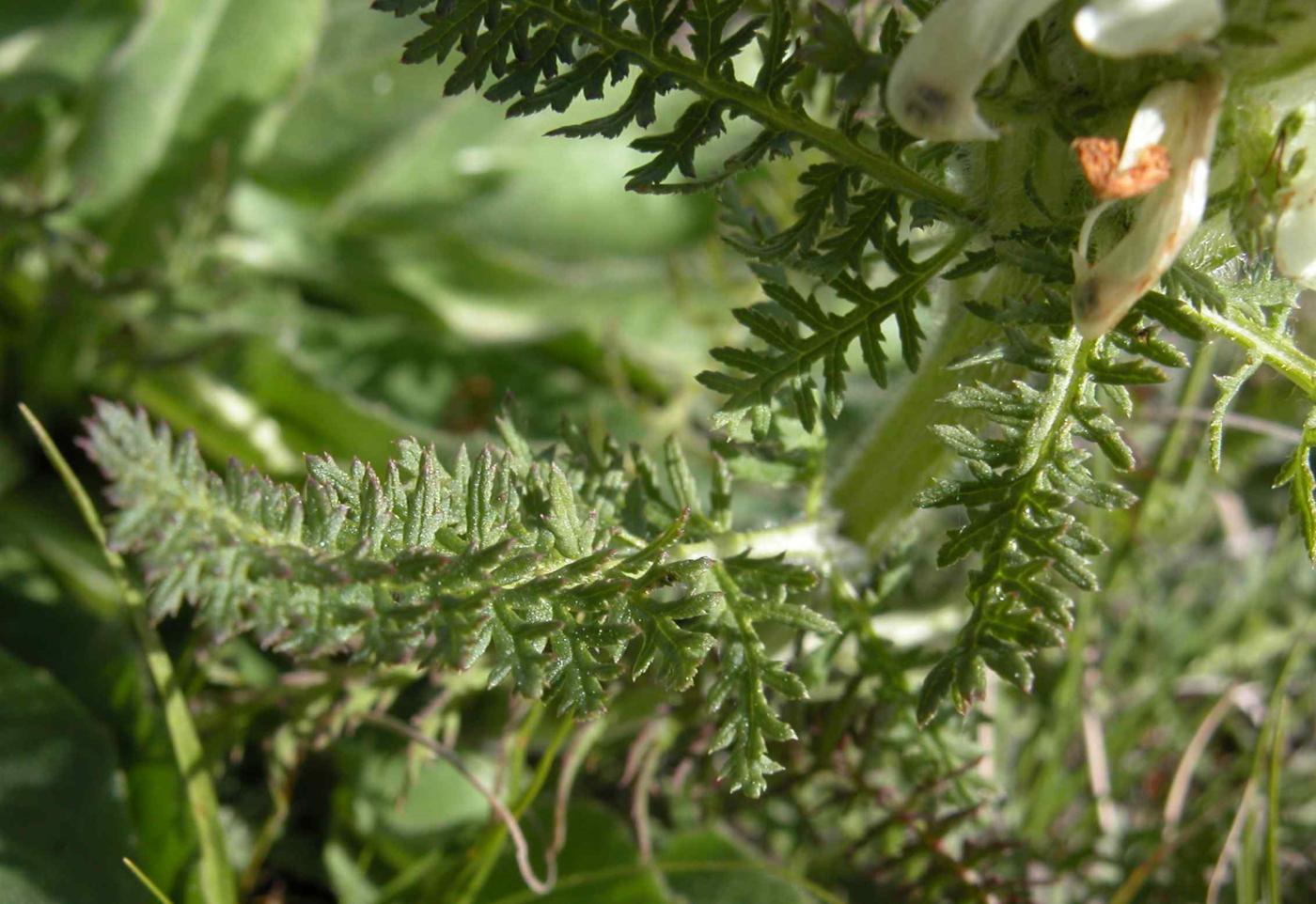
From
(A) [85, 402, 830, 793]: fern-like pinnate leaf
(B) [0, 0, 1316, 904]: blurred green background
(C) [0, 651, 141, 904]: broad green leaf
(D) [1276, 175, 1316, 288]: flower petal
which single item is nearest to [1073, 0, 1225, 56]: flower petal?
(D) [1276, 175, 1316, 288]: flower petal

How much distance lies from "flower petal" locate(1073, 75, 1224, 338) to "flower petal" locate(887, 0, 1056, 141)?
5.3 inches

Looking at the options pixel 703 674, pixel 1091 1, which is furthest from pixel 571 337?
pixel 1091 1

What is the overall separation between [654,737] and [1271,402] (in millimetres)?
1347

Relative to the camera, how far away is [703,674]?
1.77m

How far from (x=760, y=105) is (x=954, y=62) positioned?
0.90 feet

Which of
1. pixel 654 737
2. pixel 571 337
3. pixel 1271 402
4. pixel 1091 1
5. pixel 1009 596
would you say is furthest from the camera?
pixel 571 337

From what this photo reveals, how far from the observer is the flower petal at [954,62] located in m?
0.96

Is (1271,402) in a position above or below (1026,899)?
above

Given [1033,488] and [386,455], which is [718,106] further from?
[386,455]

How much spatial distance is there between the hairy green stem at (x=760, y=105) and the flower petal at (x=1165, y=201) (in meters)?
0.20

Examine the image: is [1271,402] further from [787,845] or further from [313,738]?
[313,738]

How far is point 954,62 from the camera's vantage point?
974 mm

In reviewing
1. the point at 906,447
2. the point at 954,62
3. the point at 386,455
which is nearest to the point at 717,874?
the point at 906,447

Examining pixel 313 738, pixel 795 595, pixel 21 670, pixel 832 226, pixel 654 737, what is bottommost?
pixel 21 670
